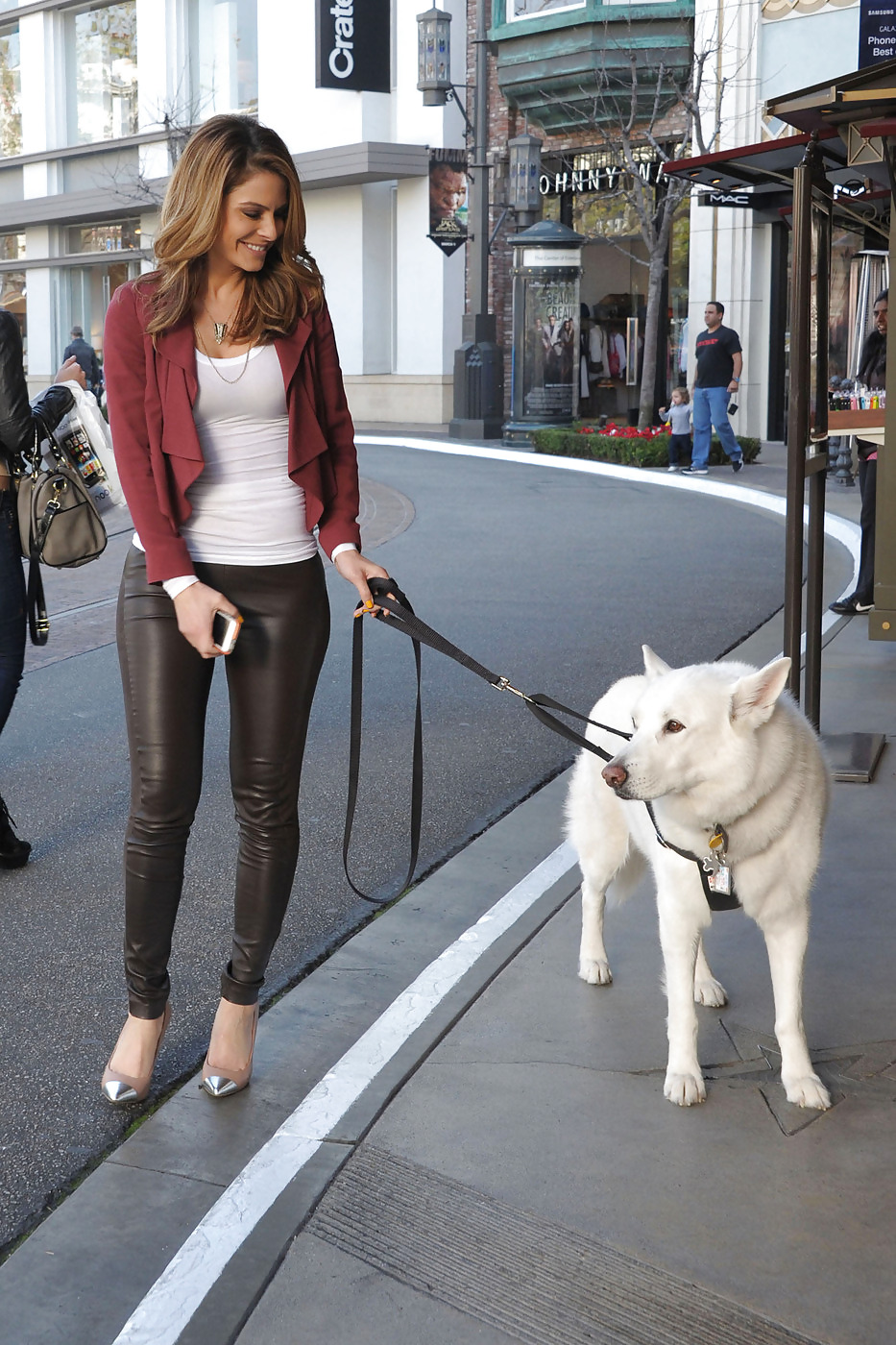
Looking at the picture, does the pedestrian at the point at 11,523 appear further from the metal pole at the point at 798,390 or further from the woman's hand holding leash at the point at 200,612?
the metal pole at the point at 798,390

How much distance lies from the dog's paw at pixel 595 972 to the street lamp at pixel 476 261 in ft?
72.3

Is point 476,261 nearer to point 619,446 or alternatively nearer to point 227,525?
point 619,446

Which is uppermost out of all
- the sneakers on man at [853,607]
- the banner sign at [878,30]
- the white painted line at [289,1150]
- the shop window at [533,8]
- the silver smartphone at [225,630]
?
the shop window at [533,8]

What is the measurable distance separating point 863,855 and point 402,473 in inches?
596

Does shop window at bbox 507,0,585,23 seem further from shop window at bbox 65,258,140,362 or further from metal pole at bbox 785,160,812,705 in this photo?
metal pole at bbox 785,160,812,705

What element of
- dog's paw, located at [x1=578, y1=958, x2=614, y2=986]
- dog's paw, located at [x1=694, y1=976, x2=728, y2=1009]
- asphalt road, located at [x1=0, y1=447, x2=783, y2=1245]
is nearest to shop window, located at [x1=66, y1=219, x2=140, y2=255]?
asphalt road, located at [x1=0, y1=447, x2=783, y2=1245]

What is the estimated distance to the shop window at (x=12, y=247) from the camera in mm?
41531

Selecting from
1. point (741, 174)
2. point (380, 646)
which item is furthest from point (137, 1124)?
point (380, 646)

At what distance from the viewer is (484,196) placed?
83.8ft

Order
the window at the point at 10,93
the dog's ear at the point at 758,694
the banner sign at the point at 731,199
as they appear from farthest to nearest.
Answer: the window at the point at 10,93 < the banner sign at the point at 731,199 < the dog's ear at the point at 758,694

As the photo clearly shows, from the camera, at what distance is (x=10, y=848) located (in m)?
5.31

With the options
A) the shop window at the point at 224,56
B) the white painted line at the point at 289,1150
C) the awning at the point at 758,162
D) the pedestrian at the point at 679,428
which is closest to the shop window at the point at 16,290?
the shop window at the point at 224,56

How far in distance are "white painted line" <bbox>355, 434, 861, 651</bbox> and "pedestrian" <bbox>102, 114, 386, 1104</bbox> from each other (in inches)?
267

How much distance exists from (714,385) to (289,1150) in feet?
55.0
